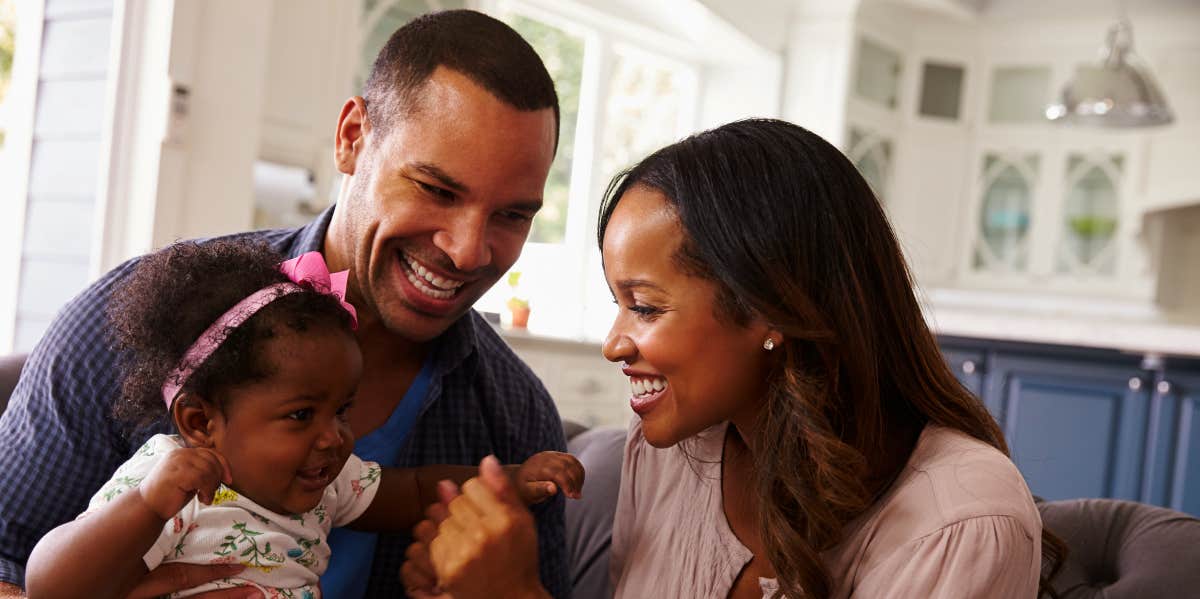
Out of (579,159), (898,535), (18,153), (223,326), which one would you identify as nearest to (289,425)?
(223,326)

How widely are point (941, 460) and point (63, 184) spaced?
9.31 ft

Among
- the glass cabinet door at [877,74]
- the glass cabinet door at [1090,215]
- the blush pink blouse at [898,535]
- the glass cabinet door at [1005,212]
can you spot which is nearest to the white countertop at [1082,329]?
the glass cabinet door at [1090,215]

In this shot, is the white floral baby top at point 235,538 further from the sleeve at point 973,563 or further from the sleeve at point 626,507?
the sleeve at point 973,563

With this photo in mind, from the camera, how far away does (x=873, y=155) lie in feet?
22.4

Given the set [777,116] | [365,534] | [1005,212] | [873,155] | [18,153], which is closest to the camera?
[365,534]

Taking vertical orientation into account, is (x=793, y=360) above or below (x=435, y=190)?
below

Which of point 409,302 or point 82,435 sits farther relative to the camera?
point 409,302

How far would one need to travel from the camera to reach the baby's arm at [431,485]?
1.46 metres

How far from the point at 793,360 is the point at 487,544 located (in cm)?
43

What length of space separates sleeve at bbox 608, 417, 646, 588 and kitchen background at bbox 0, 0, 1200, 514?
1.65 metres

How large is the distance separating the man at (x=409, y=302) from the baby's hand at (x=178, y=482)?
6.0 inches

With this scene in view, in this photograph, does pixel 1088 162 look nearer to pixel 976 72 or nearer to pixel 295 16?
pixel 976 72

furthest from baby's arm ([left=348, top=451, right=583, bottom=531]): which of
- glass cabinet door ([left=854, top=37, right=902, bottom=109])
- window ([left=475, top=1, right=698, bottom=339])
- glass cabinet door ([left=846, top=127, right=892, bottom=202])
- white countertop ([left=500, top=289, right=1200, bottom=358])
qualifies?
glass cabinet door ([left=854, top=37, right=902, bottom=109])

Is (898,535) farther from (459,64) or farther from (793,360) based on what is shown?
(459,64)
